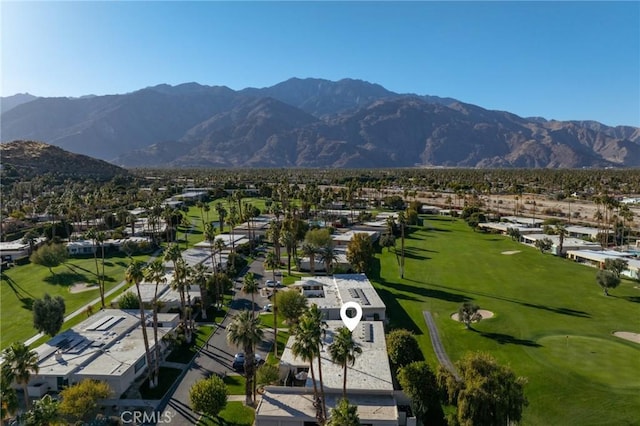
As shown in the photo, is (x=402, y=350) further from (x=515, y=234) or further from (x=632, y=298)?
(x=515, y=234)

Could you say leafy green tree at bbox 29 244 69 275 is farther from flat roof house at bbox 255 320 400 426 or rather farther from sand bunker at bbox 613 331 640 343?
sand bunker at bbox 613 331 640 343

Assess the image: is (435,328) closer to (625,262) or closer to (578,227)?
(625,262)

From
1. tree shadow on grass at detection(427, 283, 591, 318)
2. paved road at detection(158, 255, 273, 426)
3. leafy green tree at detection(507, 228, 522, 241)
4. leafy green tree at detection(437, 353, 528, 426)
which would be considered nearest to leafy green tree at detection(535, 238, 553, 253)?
leafy green tree at detection(507, 228, 522, 241)

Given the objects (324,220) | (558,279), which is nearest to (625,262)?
(558,279)

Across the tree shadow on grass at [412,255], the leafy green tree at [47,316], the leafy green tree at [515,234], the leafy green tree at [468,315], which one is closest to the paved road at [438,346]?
the leafy green tree at [468,315]

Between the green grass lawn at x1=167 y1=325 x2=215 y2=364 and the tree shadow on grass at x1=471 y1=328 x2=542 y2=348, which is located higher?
the tree shadow on grass at x1=471 y1=328 x2=542 y2=348

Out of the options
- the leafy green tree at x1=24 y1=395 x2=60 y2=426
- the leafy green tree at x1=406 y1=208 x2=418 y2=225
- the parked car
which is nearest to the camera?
the leafy green tree at x1=24 y1=395 x2=60 y2=426

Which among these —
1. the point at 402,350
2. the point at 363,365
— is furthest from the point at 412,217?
the point at 363,365
